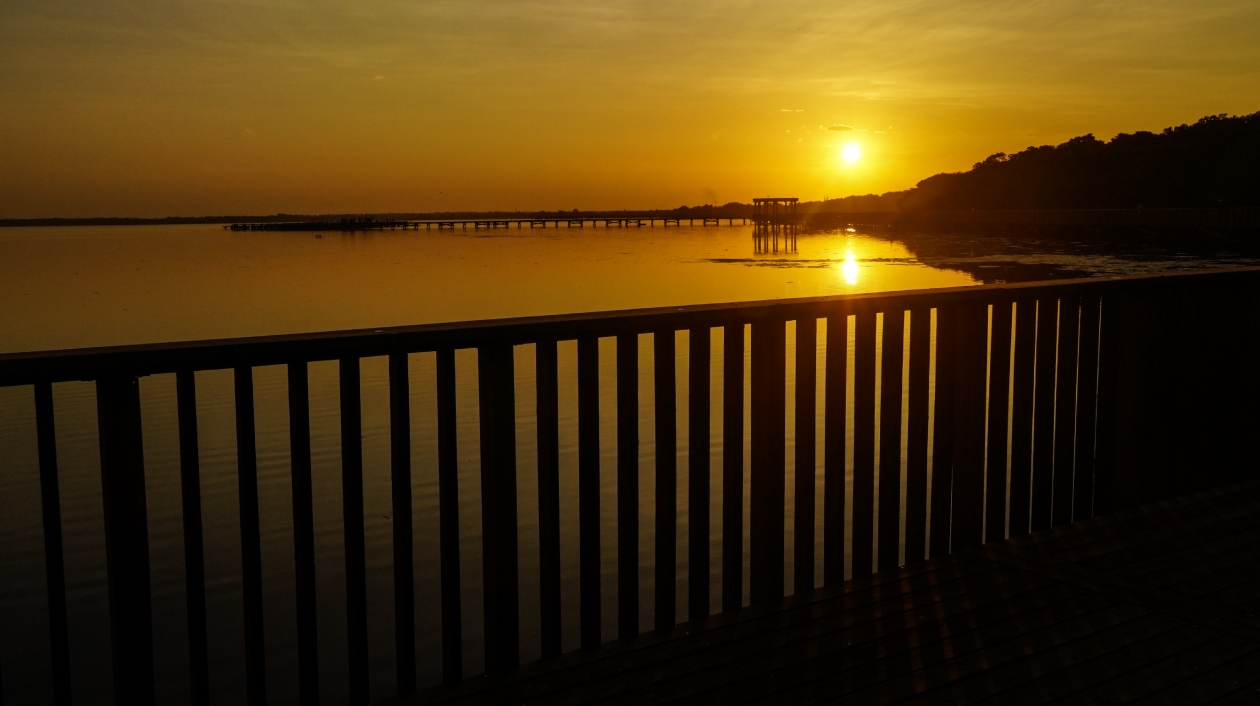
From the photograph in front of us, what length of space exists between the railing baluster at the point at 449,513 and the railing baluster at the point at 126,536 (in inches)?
25.2

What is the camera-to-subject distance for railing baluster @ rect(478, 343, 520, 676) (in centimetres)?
243

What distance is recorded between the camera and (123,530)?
2014 millimetres

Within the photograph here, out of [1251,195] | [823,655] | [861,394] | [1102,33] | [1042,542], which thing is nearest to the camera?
[823,655]

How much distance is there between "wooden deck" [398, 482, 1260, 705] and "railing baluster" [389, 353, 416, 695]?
0.38 feet

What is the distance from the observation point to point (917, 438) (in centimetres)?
331

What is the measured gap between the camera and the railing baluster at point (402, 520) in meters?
2.29

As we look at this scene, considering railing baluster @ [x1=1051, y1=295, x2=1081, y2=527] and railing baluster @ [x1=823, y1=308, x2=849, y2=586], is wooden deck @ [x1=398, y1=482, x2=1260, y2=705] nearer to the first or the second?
railing baluster @ [x1=823, y1=308, x2=849, y2=586]

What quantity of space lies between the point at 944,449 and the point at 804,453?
27.0 inches

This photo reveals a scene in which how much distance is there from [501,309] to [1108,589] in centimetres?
2237

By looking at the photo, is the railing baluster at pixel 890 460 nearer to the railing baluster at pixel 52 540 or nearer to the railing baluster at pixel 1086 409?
the railing baluster at pixel 1086 409

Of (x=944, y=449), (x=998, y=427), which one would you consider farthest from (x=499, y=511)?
(x=998, y=427)

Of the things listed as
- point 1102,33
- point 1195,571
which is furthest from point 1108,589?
point 1102,33

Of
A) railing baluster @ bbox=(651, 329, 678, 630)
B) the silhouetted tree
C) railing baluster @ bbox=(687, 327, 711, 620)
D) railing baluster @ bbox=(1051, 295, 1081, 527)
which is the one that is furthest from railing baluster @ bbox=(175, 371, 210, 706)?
the silhouetted tree

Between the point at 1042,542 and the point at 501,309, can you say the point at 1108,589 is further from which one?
the point at 501,309
